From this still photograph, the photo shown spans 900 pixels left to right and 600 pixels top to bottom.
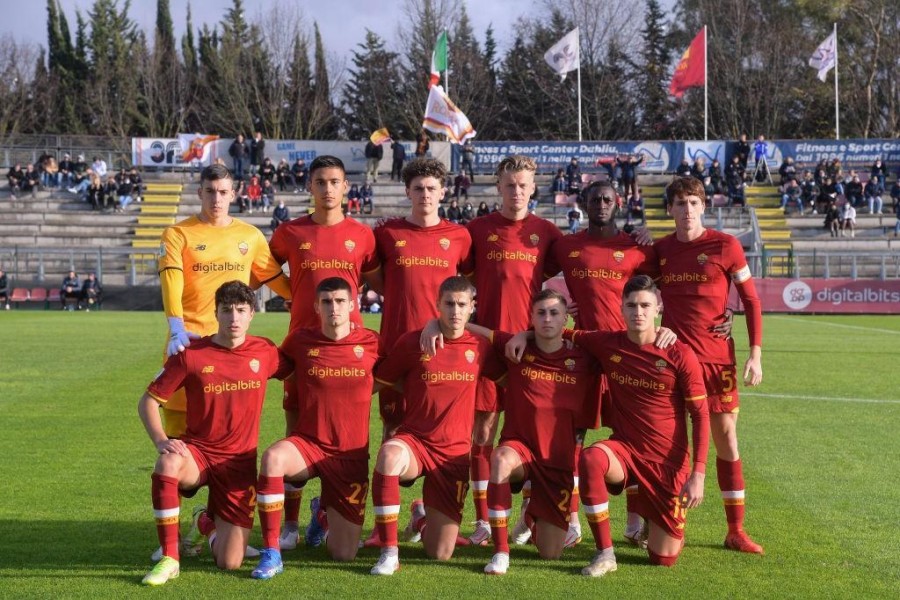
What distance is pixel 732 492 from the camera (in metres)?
6.00

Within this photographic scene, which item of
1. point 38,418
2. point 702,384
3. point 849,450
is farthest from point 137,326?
point 702,384

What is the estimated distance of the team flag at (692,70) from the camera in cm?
4047

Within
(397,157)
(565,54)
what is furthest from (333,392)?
(565,54)

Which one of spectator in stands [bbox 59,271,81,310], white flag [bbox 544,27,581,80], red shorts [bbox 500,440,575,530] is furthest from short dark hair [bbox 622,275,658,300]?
white flag [bbox 544,27,581,80]

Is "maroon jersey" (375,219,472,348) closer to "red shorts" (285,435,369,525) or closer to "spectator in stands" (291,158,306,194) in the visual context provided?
"red shorts" (285,435,369,525)

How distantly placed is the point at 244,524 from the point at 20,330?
56.6 feet

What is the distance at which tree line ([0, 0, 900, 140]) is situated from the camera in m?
53.6

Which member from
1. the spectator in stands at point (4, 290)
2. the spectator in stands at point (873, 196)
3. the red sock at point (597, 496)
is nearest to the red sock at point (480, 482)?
the red sock at point (597, 496)

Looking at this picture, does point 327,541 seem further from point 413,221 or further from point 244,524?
point 413,221

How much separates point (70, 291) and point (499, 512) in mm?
27462

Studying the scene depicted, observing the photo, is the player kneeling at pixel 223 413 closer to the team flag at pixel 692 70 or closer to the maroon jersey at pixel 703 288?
the maroon jersey at pixel 703 288

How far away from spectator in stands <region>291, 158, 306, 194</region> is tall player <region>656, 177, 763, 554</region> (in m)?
34.6

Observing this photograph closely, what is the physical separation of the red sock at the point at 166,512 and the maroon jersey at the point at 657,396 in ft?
8.00

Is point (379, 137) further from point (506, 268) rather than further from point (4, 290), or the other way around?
point (506, 268)
